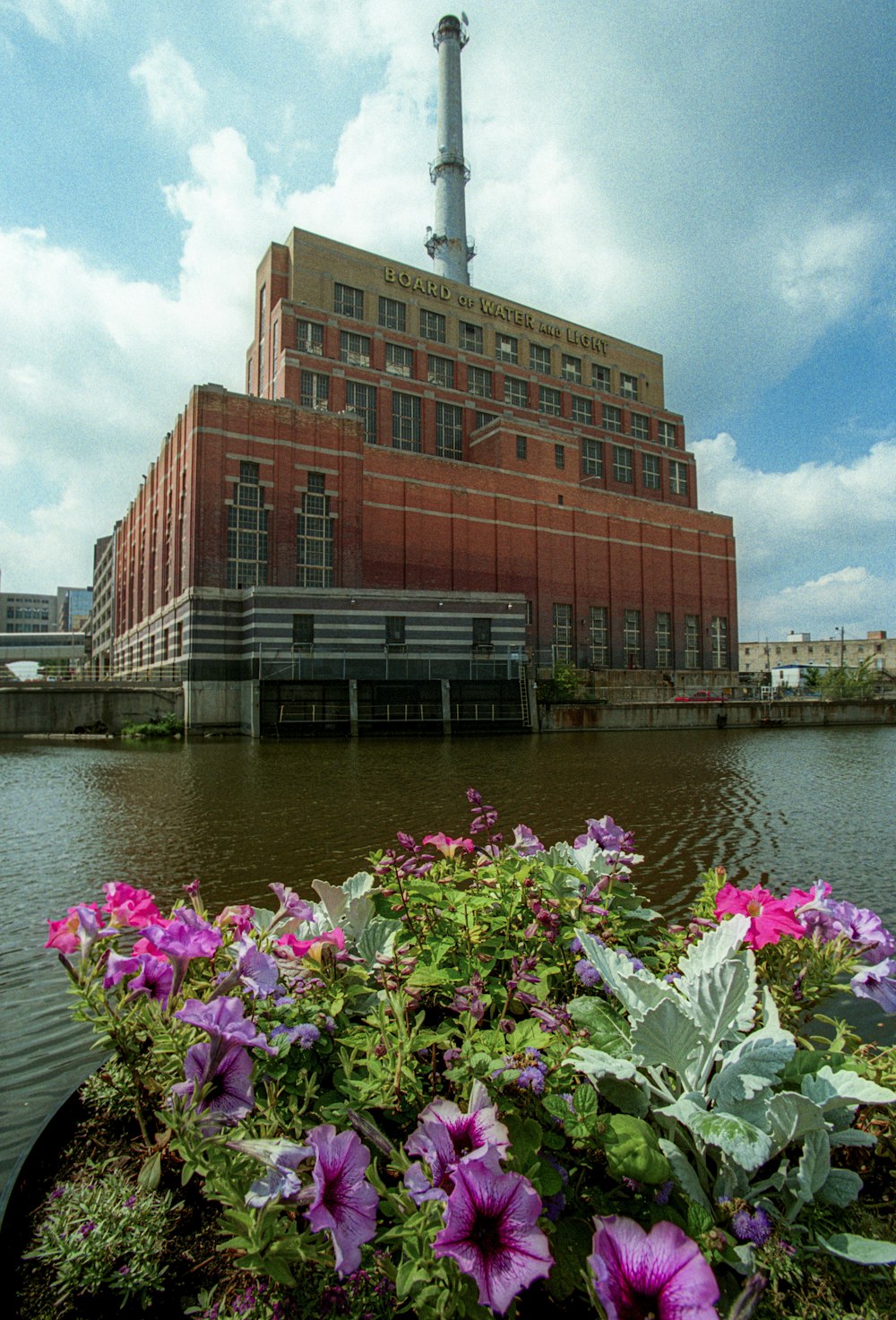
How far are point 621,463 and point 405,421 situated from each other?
23.0m

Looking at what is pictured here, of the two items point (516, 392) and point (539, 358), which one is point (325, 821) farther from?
point (539, 358)

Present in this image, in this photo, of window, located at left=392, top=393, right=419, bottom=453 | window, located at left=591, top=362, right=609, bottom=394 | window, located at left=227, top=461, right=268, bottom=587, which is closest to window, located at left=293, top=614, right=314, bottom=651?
window, located at left=227, top=461, right=268, bottom=587

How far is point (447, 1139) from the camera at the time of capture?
1.73 metres

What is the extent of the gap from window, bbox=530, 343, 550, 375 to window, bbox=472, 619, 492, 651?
101 feet

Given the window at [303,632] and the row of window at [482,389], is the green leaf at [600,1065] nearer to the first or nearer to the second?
the window at [303,632]

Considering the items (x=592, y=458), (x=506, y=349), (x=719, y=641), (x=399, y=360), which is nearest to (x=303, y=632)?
(x=399, y=360)

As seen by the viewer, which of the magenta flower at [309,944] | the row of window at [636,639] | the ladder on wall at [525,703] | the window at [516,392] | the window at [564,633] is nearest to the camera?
the magenta flower at [309,944]

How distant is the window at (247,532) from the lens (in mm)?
43406

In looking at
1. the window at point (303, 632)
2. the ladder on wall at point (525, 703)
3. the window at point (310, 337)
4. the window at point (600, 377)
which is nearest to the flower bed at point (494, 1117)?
Answer: the ladder on wall at point (525, 703)

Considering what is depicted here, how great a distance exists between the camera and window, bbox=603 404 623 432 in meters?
68.1

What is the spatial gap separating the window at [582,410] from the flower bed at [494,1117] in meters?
68.0

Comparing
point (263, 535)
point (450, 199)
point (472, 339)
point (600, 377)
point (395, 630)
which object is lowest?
point (395, 630)

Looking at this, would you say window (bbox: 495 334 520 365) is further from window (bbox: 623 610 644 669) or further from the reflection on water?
the reflection on water

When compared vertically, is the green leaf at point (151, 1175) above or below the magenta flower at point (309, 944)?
below
